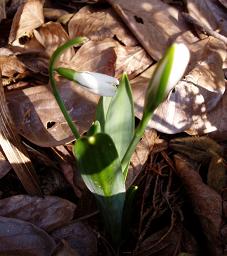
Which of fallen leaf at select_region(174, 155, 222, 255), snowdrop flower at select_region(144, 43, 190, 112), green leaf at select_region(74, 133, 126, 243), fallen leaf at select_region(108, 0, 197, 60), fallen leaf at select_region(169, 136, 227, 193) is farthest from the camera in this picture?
fallen leaf at select_region(108, 0, 197, 60)

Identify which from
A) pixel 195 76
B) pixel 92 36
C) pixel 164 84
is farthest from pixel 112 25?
pixel 164 84

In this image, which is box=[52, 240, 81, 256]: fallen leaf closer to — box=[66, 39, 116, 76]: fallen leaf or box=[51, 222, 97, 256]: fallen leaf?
box=[51, 222, 97, 256]: fallen leaf

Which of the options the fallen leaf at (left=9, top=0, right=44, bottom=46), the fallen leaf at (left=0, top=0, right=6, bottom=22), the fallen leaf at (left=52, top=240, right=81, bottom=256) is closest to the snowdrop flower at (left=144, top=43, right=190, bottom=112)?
the fallen leaf at (left=52, top=240, right=81, bottom=256)

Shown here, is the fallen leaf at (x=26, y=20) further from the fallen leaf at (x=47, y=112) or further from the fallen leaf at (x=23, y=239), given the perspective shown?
the fallen leaf at (x=23, y=239)

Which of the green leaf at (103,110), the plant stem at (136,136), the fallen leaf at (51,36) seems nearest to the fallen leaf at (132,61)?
the fallen leaf at (51,36)

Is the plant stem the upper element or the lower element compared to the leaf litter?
upper

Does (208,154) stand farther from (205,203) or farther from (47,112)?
(47,112)

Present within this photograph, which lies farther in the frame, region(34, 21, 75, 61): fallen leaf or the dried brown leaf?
region(34, 21, 75, 61): fallen leaf
